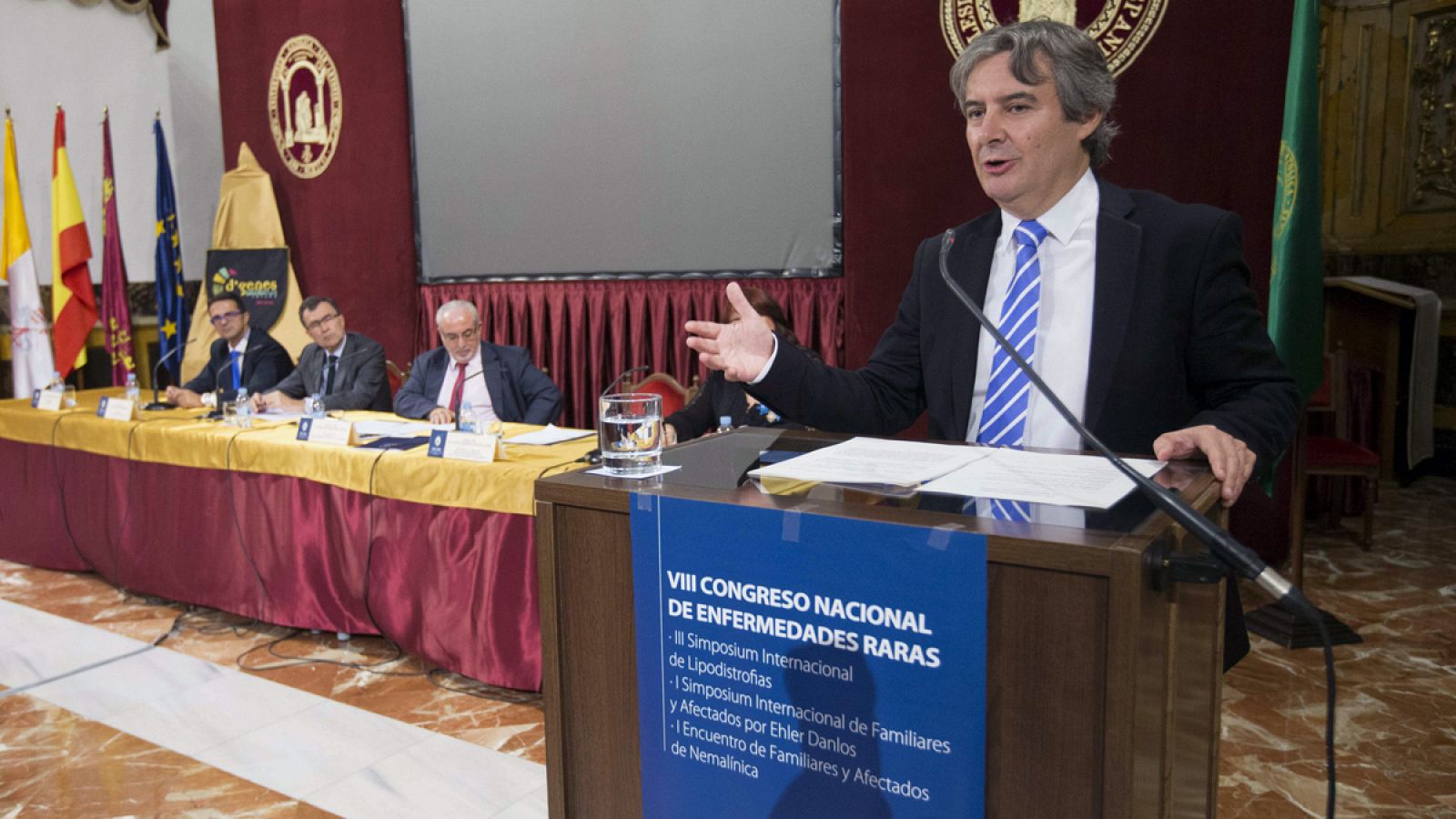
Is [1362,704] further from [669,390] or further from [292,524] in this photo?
[292,524]

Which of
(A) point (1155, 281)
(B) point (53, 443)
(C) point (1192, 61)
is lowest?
(B) point (53, 443)

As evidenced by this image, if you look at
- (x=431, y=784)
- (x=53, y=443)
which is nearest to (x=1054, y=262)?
(x=431, y=784)

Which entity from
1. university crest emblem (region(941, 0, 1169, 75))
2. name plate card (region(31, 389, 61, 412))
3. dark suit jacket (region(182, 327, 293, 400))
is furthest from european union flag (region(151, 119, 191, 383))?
university crest emblem (region(941, 0, 1169, 75))

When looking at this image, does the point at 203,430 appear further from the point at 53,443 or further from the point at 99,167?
the point at 99,167

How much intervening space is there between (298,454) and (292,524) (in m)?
0.24

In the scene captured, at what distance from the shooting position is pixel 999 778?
72 centimetres

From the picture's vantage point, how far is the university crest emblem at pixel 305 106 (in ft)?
19.2

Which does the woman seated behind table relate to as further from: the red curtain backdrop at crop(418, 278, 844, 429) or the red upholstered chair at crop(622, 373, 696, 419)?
the red curtain backdrop at crop(418, 278, 844, 429)

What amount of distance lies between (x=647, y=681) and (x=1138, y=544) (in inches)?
17.7

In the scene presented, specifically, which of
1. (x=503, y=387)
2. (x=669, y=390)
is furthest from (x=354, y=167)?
(x=669, y=390)

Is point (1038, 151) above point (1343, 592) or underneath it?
above

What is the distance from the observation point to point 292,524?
125 inches

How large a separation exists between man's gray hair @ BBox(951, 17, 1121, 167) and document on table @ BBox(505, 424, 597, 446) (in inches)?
76.5

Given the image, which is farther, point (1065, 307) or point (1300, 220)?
point (1300, 220)
